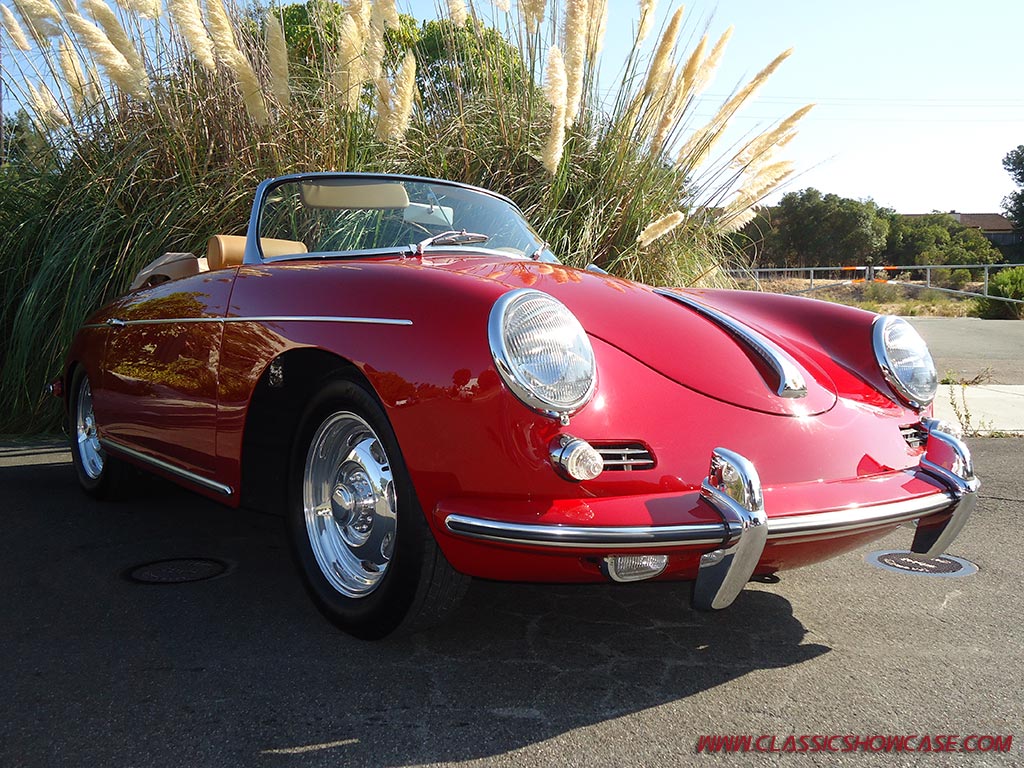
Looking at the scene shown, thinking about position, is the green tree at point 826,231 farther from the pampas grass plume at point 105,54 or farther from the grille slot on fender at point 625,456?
the grille slot on fender at point 625,456

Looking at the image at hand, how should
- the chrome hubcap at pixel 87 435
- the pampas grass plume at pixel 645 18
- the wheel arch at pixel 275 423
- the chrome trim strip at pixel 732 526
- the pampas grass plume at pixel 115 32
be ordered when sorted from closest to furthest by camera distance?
the chrome trim strip at pixel 732 526, the wheel arch at pixel 275 423, the chrome hubcap at pixel 87 435, the pampas grass plume at pixel 115 32, the pampas grass plume at pixel 645 18

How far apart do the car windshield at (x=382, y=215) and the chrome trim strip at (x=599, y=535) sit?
1.52 m

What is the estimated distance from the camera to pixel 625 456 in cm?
219

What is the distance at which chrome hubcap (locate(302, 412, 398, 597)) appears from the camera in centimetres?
256

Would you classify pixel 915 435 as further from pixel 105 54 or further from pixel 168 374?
pixel 105 54

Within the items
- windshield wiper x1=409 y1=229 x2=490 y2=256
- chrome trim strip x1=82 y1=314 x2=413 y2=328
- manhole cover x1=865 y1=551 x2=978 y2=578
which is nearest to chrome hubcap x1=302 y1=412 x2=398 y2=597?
chrome trim strip x1=82 y1=314 x2=413 y2=328

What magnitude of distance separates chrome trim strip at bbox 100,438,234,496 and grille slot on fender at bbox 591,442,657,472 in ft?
4.54

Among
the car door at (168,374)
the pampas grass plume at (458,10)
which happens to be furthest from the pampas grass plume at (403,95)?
the car door at (168,374)

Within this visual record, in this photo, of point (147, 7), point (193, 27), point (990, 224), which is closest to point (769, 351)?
point (193, 27)

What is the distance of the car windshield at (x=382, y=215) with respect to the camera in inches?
137

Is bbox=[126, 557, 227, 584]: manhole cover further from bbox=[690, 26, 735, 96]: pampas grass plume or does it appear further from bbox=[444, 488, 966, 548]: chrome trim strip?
bbox=[690, 26, 735, 96]: pampas grass plume

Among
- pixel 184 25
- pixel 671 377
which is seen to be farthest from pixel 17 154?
pixel 671 377

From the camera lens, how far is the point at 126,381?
146 inches

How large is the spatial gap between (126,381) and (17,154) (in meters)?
4.16
